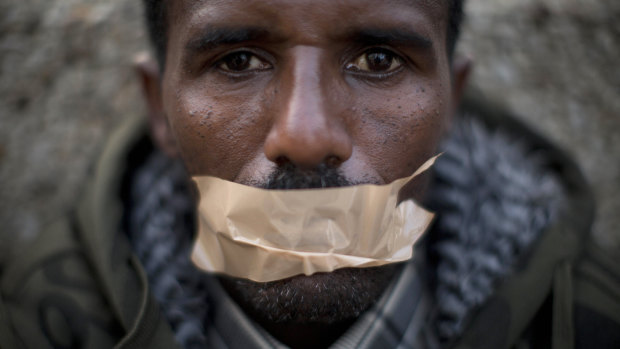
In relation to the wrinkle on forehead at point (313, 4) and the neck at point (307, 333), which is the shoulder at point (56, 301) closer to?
the neck at point (307, 333)

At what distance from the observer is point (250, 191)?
111cm

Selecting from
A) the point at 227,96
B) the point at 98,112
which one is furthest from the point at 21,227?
the point at 227,96

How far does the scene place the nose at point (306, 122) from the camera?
1.13 metres

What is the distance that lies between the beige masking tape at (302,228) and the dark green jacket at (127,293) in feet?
1.50

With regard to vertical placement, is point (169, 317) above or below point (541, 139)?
below

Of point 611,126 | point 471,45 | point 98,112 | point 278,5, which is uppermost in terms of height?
point 278,5

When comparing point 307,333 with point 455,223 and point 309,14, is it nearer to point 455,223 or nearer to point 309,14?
point 455,223

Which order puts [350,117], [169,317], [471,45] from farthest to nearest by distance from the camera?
[471,45], [169,317], [350,117]

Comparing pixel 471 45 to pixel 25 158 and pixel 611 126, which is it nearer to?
pixel 611 126

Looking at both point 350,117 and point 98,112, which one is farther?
point 98,112

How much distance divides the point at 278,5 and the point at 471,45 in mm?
1531

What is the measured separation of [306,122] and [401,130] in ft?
1.02

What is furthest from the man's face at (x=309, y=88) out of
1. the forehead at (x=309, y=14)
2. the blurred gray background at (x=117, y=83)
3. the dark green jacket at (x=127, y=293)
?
the blurred gray background at (x=117, y=83)

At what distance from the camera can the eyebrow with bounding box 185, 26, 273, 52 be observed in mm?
1218
